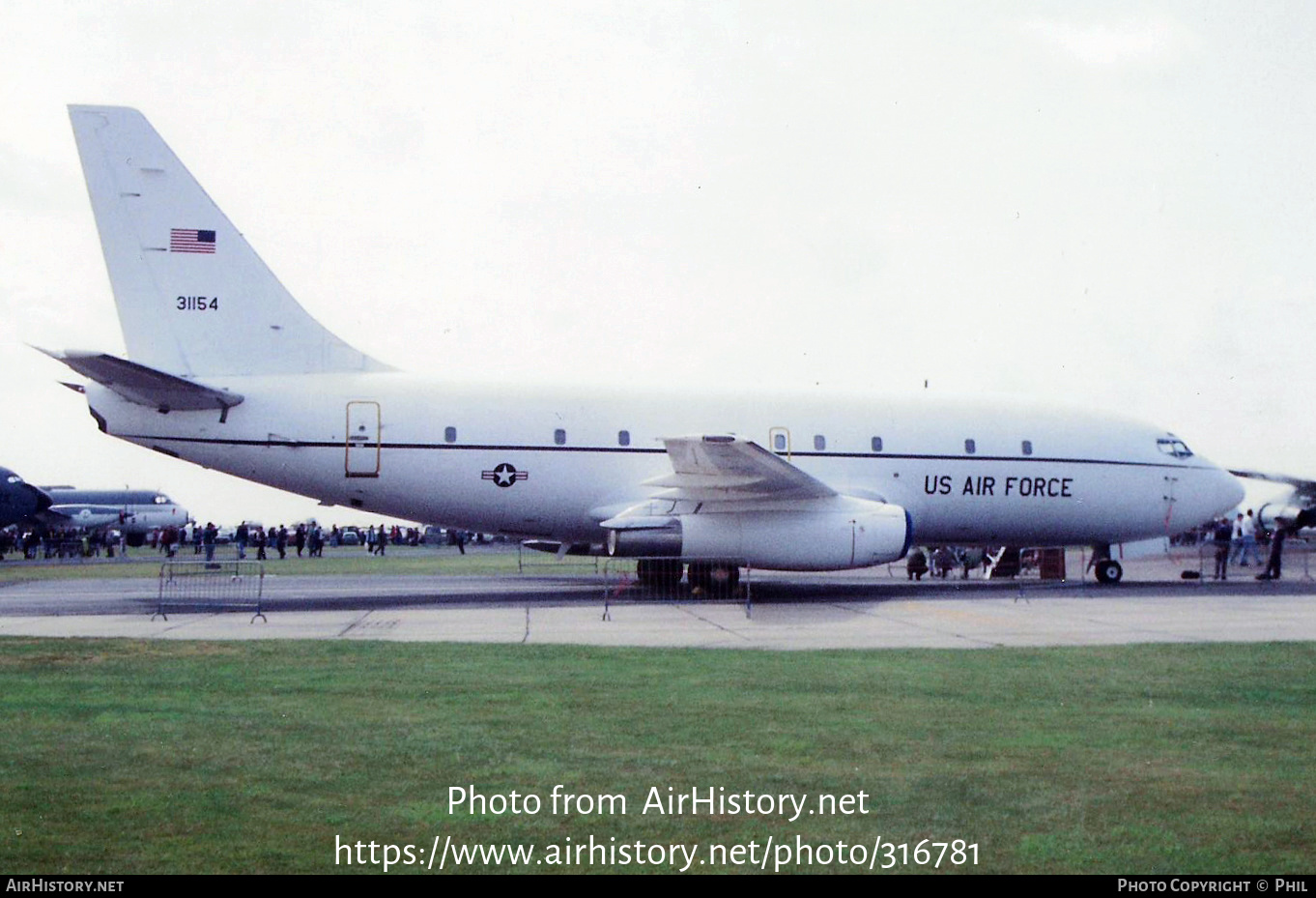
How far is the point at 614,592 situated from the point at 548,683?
39.4 feet

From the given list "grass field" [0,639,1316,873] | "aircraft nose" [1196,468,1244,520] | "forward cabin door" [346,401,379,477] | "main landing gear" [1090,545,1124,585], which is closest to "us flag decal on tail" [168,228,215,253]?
A: "forward cabin door" [346,401,379,477]

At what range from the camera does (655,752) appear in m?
6.61

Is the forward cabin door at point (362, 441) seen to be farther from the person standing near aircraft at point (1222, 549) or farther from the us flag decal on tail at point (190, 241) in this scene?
the person standing near aircraft at point (1222, 549)

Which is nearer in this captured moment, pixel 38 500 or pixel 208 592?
pixel 208 592

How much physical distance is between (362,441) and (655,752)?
1276 centimetres

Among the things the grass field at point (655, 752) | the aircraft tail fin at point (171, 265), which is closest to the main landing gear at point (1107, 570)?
the grass field at point (655, 752)

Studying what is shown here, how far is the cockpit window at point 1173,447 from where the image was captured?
23.3m

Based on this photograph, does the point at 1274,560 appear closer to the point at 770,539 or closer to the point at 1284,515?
the point at 1284,515

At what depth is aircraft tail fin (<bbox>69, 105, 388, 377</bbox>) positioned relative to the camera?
58.3ft

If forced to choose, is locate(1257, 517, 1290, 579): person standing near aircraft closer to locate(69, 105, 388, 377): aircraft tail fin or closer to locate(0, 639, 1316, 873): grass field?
locate(0, 639, 1316, 873): grass field

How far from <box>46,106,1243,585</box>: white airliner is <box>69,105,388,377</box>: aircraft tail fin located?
0.02m

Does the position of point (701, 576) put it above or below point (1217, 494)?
below

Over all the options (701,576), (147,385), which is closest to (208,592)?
(147,385)

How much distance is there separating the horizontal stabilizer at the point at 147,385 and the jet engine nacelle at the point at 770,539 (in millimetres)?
6024
